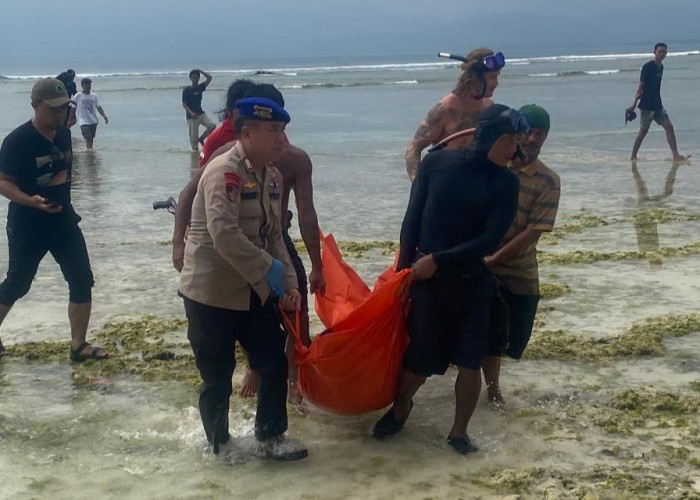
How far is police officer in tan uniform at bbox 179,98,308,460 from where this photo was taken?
416 centimetres

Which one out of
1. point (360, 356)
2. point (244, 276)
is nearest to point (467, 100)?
point (360, 356)

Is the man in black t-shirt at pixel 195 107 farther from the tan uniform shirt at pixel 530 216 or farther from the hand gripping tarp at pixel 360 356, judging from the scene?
the hand gripping tarp at pixel 360 356

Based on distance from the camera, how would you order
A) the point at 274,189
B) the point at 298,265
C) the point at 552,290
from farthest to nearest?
1. the point at 552,290
2. the point at 298,265
3. the point at 274,189

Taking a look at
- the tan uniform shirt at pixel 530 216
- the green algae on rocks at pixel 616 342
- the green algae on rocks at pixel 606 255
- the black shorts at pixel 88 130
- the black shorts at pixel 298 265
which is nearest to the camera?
the tan uniform shirt at pixel 530 216

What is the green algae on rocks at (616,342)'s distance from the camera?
5.98m

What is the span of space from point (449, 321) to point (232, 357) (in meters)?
1.08

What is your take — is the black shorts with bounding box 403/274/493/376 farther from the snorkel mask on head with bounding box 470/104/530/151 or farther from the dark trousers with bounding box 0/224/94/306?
the dark trousers with bounding box 0/224/94/306

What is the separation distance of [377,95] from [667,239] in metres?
32.0

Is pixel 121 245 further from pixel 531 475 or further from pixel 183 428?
pixel 531 475

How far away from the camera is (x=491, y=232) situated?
4.49m

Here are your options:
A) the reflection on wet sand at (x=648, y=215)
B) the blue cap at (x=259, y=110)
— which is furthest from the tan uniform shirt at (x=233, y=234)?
the reflection on wet sand at (x=648, y=215)

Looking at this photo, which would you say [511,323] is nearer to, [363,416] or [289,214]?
[363,416]

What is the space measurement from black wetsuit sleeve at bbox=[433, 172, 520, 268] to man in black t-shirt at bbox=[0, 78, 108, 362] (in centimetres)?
263

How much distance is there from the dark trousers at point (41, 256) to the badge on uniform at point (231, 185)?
2.22 m
